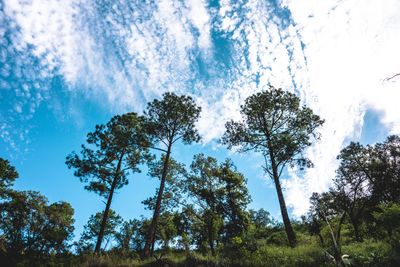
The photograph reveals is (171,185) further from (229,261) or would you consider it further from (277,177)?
(229,261)

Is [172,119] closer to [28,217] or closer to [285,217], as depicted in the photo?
[285,217]

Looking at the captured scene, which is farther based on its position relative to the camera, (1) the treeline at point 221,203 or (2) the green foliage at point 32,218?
(2) the green foliage at point 32,218

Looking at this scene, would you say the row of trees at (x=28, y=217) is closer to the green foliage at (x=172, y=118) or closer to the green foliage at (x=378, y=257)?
the green foliage at (x=172, y=118)

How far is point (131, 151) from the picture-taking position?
1627cm

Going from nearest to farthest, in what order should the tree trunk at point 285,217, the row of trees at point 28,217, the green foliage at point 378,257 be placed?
the green foliage at point 378,257 < the tree trunk at point 285,217 < the row of trees at point 28,217

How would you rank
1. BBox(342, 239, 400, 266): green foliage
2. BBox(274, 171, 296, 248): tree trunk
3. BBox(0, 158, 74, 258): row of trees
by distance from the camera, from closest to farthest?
1. BBox(342, 239, 400, 266): green foliage
2. BBox(274, 171, 296, 248): tree trunk
3. BBox(0, 158, 74, 258): row of trees

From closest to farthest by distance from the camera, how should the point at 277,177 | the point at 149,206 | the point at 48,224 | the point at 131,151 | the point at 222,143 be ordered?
1. the point at 277,177
2. the point at 222,143
3. the point at 131,151
4. the point at 149,206
5. the point at 48,224

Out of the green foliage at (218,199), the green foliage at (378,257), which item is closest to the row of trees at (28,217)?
the green foliage at (218,199)

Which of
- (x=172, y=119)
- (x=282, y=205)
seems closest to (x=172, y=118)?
(x=172, y=119)

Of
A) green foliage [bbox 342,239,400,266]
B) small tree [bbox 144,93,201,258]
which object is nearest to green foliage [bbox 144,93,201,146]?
small tree [bbox 144,93,201,258]

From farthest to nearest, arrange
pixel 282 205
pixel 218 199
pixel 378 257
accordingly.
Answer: pixel 218 199 < pixel 282 205 < pixel 378 257

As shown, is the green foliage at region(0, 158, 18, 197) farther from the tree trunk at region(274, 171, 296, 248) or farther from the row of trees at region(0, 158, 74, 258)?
the tree trunk at region(274, 171, 296, 248)

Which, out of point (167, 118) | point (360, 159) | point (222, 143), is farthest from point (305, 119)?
point (360, 159)

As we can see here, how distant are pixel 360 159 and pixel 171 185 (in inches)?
836
